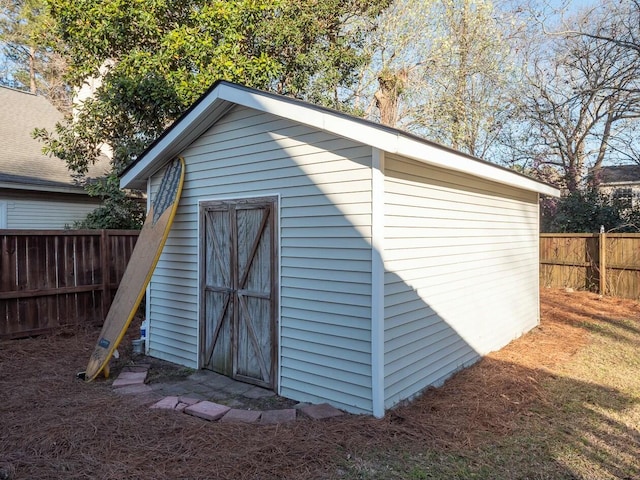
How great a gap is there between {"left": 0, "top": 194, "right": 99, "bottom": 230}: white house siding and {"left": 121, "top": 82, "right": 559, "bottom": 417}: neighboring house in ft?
18.4

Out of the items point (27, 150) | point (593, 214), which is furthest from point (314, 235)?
point (593, 214)

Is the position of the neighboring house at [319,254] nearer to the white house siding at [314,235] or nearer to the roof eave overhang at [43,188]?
the white house siding at [314,235]

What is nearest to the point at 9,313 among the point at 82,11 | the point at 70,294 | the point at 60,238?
the point at 70,294

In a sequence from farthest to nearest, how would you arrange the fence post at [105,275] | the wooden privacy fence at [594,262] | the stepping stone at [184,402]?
the wooden privacy fence at [594,262]
the fence post at [105,275]
the stepping stone at [184,402]

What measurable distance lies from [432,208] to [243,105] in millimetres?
2173

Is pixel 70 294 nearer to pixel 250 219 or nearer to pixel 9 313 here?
pixel 9 313

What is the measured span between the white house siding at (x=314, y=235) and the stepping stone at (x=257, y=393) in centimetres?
15

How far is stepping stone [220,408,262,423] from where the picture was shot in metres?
3.61

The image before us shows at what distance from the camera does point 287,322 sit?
423cm

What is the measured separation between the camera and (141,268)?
16.4 feet

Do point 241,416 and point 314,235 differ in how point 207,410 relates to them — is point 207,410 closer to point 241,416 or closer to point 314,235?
point 241,416

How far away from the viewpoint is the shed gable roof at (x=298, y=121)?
3484mm

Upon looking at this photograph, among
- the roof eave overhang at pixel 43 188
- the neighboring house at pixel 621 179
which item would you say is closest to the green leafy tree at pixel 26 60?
the roof eave overhang at pixel 43 188

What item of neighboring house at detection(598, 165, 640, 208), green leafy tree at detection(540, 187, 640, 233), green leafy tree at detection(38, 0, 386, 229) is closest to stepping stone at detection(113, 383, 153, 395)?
green leafy tree at detection(38, 0, 386, 229)
